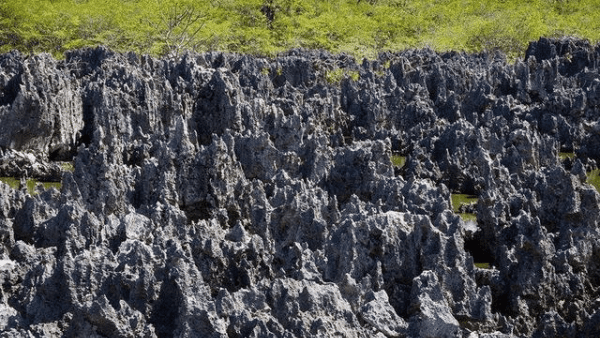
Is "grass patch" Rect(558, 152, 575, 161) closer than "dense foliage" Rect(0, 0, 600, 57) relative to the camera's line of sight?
Yes

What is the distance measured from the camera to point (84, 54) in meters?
55.9

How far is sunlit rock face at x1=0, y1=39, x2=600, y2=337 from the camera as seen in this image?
60.1 ft

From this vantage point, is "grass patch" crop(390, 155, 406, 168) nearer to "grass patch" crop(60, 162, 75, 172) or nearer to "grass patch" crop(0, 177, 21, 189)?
"grass patch" crop(60, 162, 75, 172)

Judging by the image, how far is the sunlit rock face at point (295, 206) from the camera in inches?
722

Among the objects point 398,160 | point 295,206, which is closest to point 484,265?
point 295,206

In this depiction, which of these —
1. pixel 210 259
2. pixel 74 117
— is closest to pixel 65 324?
pixel 210 259

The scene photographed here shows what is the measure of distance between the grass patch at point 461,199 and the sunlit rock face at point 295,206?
13.8 inches

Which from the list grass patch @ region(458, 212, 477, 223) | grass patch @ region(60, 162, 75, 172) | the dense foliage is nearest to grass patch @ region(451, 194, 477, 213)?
grass patch @ region(458, 212, 477, 223)

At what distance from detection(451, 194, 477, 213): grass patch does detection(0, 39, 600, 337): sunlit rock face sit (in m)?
0.35

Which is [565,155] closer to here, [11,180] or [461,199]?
[461,199]

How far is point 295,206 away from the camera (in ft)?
84.2

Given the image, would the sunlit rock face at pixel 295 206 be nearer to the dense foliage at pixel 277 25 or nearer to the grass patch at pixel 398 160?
the grass patch at pixel 398 160

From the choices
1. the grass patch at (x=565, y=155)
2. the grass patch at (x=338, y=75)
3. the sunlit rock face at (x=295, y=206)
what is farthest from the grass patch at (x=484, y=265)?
the grass patch at (x=338, y=75)

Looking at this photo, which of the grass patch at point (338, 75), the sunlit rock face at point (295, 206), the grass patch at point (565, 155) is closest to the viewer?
the sunlit rock face at point (295, 206)
